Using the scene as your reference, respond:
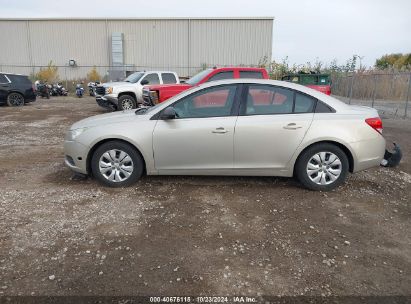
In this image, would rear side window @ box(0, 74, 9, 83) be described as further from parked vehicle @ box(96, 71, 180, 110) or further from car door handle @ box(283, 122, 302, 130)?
car door handle @ box(283, 122, 302, 130)

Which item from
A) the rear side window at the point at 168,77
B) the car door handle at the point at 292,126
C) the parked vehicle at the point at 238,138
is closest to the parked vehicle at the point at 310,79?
the rear side window at the point at 168,77

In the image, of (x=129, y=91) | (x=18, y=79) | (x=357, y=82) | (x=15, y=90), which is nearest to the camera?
(x=129, y=91)

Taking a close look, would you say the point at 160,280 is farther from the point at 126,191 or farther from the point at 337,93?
the point at 337,93

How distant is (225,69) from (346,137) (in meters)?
5.90

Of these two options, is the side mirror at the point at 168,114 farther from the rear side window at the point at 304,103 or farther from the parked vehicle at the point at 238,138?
the rear side window at the point at 304,103

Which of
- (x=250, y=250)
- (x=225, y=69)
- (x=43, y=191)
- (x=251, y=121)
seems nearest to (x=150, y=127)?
(x=251, y=121)

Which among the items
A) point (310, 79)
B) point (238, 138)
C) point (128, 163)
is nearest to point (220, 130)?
point (238, 138)

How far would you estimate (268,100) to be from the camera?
200 inches

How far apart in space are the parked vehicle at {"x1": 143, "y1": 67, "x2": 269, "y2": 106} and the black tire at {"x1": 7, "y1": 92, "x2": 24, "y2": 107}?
373 inches

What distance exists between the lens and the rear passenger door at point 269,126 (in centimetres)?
495

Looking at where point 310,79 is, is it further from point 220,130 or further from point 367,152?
point 220,130

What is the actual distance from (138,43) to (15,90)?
1715 cm

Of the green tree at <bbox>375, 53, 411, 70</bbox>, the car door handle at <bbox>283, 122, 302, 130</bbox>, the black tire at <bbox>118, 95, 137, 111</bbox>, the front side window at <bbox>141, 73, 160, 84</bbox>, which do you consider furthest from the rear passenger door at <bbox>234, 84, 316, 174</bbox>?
the green tree at <bbox>375, 53, 411, 70</bbox>

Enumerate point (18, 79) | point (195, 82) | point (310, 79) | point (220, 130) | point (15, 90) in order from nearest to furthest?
point (220, 130) → point (195, 82) → point (15, 90) → point (18, 79) → point (310, 79)
